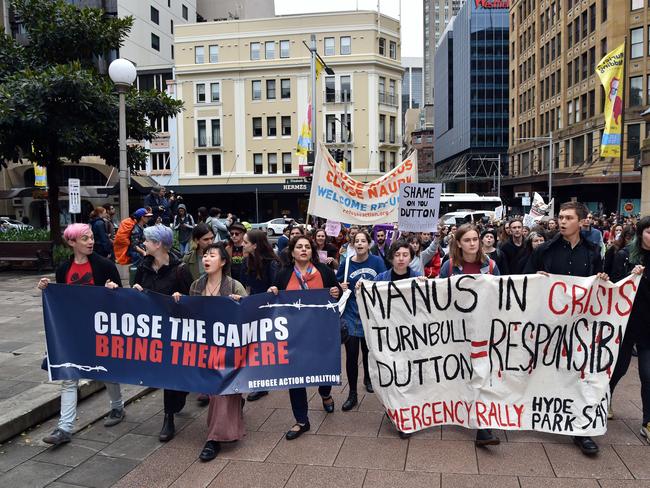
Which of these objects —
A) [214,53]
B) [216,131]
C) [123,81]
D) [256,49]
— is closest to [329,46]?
[256,49]

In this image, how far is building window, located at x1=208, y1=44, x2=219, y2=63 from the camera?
4658 centimetres

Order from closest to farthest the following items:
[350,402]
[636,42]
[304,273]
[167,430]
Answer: [167,430] < [304,273] < [350,402] < [636,42]

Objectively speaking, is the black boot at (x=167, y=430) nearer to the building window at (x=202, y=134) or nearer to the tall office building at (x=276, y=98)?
the tall office building at (x=276, y=98)

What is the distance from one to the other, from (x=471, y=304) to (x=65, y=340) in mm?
3605

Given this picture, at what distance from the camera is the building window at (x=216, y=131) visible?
154 ft

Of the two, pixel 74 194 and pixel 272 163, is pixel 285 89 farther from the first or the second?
pixel 74 194

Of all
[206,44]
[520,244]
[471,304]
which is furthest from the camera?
[206,44]

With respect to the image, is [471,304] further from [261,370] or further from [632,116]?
[632,116]

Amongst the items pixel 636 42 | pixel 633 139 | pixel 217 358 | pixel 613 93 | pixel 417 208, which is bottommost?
pixel 217 358

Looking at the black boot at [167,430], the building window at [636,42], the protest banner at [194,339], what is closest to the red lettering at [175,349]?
the protest banner at [194,339]

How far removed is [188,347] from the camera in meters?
4.70

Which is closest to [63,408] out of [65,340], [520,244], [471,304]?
[65,340]

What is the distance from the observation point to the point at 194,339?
4688mm

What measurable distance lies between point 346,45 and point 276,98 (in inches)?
284
